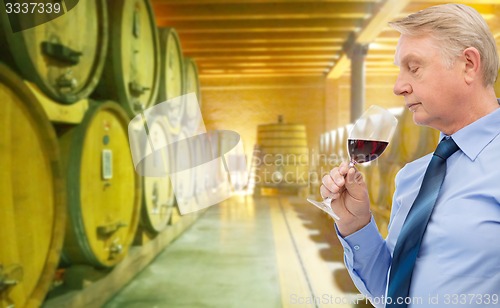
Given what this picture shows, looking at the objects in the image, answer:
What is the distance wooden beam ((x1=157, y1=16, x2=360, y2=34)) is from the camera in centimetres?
599

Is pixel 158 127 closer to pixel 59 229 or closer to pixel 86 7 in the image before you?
pixel 86 7

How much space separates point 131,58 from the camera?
3.09 meters

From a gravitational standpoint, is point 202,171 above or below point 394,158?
below

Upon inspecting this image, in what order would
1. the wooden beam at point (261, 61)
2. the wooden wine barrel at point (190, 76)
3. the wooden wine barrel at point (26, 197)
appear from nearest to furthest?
1. the wooden wine barrel at point (26, 197)
2. the wooden wine barrel at point (190, 76)
3. the wooden beam at point (261, 61)

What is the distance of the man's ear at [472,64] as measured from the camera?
0.78 meters


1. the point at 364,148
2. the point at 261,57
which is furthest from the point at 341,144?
the point at 261,57

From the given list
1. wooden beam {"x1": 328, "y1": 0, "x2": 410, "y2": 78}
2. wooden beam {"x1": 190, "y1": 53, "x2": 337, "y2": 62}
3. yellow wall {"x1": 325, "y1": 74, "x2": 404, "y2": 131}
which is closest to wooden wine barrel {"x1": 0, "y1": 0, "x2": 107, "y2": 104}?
wooden beam {"x1": 328, "y1": 0, "x2": 410, "y2": 78}

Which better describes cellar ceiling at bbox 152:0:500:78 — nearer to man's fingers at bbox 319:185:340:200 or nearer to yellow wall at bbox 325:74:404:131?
yellow wall at bbox 325:74:404:131

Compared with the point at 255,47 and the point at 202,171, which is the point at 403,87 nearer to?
the point at 202,171

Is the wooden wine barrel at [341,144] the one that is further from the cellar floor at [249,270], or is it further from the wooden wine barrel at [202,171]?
the wooden wine barrel at [202,171]

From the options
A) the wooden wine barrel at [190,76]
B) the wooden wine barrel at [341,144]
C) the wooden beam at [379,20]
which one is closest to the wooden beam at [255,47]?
the wooden beam at [379,20]

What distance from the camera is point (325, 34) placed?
6.79 metres

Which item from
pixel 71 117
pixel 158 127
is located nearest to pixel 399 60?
pixel 71 117

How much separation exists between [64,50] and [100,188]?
0.84 meters
